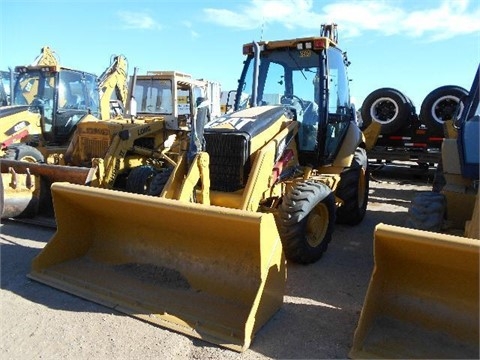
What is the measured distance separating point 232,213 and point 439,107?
27.9 ft

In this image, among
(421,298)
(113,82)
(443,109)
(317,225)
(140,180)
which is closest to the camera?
(421,298)

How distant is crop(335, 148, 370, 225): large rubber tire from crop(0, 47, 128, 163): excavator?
5431 mm

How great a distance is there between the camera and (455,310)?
9.33ft

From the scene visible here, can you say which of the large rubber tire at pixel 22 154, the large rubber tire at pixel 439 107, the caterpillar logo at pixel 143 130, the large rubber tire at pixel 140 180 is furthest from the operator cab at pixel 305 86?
the large rubber tire at pixel 439 107

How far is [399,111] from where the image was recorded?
1062 centimetres

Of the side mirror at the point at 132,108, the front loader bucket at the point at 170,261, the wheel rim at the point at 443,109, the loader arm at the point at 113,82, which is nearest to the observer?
the front loader bucket at the point at 170,261

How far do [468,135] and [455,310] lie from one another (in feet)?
6.53

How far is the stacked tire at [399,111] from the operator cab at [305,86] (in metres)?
5.14

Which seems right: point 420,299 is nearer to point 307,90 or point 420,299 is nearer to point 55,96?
point 307,90

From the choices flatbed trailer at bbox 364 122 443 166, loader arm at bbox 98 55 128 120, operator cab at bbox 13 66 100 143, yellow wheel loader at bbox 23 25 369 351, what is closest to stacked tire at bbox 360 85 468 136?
flatbed trailer at bbox 364 122 443 166

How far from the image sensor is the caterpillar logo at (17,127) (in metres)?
Answer: 8.43

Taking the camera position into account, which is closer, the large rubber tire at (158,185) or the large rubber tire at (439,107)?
the large rubber tire at (158,185)

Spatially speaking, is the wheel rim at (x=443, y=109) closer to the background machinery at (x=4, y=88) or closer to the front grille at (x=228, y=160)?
the front grille at (x=228, y=160)

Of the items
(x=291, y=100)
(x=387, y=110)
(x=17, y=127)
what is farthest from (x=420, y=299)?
(x=387, y=110)
